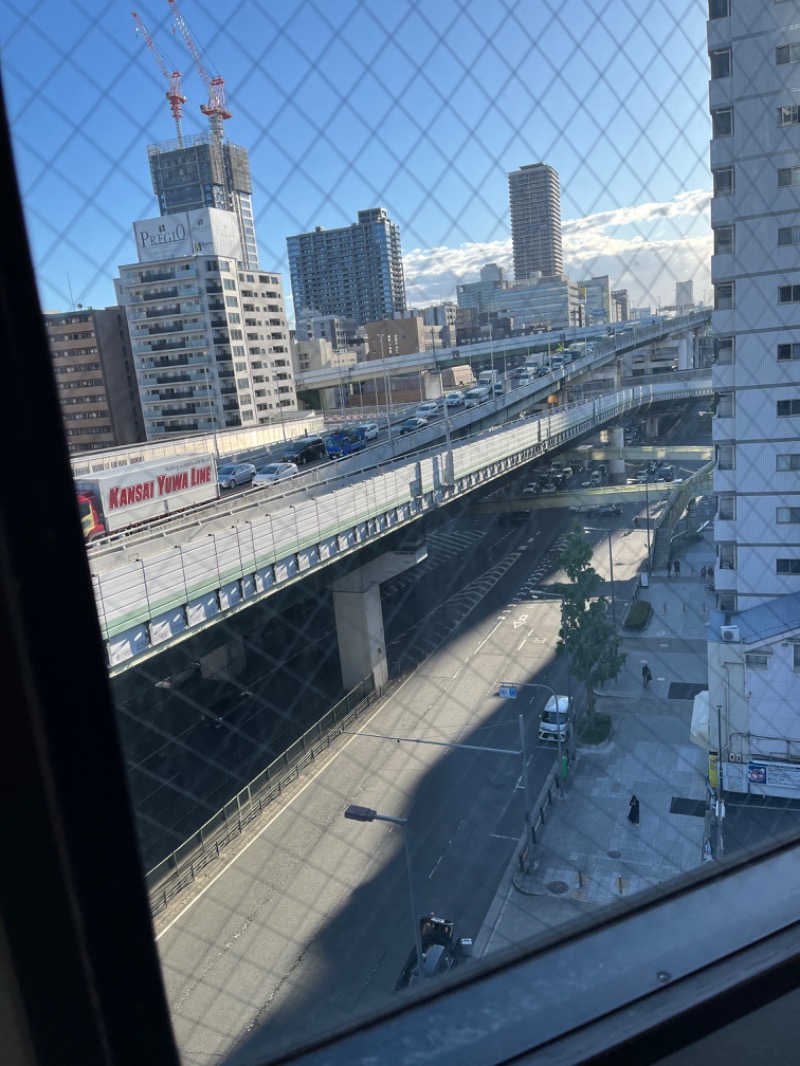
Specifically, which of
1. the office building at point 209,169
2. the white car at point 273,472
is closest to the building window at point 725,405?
the office building at point 209,169

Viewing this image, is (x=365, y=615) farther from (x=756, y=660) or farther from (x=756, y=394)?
(x=756, y=394)

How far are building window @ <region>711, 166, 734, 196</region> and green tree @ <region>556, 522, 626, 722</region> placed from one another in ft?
5.55

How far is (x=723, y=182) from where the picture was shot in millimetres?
2156

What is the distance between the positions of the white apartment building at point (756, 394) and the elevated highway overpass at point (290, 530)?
1211 mm

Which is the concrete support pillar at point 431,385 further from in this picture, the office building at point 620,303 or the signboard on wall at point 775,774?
the signboard on wall at point 775,774

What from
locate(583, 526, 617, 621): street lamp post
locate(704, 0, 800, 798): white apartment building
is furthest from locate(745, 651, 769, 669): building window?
locate(583, 526, 617, 621): street lamp post

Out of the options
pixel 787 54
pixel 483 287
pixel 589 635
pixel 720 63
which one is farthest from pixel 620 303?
pixel 589 635

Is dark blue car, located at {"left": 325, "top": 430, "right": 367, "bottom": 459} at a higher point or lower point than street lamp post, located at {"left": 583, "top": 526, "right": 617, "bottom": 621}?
higher

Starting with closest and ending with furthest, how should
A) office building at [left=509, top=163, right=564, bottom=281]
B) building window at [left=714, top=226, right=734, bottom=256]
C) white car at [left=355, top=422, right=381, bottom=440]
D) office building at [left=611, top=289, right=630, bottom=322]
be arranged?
1. office building at [left=509, top=163, right=564, bottom=281]
2. office building at [left=611, top=289, right=630, bottom=322]
3. building window at [left=714, top=226, right=734, bottom=256]
4. white car at [left=355, top=422, right=381, bottom=440]

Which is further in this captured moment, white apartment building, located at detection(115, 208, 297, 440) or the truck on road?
white apartment building, located at detection(115, 208, 297, 440)

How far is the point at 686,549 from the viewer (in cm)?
454

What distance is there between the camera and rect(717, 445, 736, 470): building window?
93.8 inches

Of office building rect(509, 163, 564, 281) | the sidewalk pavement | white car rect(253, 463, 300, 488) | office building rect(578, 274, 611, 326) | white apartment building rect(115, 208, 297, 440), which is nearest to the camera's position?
office building rect(509, 163, 564, 281)

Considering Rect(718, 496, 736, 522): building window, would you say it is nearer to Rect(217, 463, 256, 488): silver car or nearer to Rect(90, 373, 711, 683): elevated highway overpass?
Rect(90, 373, 711, 683): elevated highway overpass
